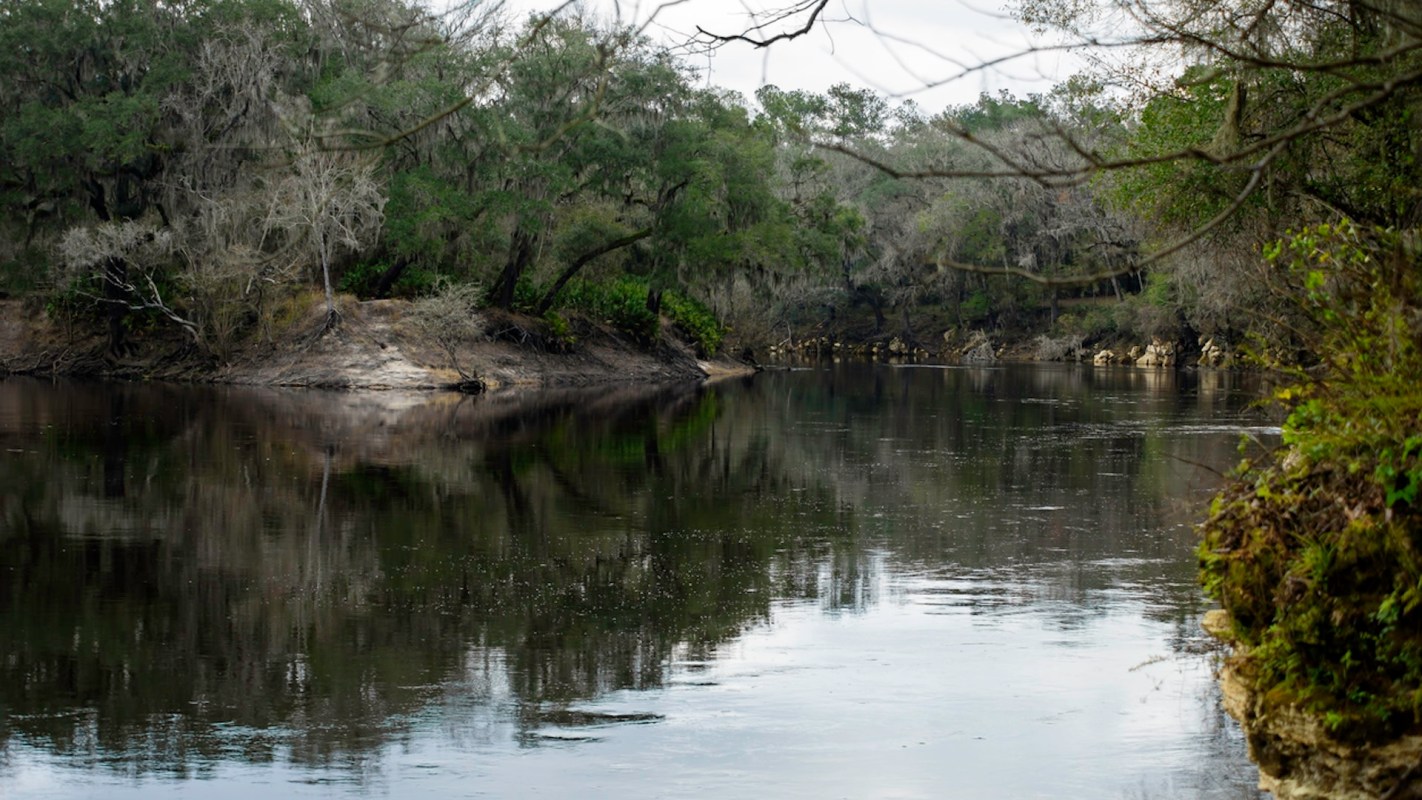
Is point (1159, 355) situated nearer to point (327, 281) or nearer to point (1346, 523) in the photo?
point (327, 281)

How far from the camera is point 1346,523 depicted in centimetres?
648

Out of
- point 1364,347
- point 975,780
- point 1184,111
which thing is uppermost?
point 1184,111

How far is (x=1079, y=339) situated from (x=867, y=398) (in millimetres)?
36283

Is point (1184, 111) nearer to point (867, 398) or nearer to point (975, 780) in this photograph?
point (975, 780)

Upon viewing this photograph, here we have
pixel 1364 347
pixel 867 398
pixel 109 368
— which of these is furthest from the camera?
pixel 109 368

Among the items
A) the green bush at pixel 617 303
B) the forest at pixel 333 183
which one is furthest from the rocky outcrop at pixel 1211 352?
the green bush at pixel 617 303

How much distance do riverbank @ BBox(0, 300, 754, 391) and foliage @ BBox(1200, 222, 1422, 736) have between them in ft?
114

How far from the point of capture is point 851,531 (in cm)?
1566

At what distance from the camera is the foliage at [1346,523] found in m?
6.03

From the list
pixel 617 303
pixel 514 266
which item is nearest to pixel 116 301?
pixel 514 266

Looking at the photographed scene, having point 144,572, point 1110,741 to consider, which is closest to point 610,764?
point 1110,741

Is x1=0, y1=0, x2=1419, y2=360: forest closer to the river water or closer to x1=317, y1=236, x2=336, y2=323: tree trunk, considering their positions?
x1=317, y1=236, x2=336, y2=323: tree trunk

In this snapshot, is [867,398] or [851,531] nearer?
[851,531]

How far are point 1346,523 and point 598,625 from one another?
18.5 ft
